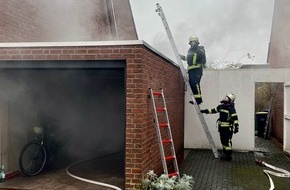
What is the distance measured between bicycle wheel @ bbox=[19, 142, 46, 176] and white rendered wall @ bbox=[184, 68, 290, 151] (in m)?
5.34

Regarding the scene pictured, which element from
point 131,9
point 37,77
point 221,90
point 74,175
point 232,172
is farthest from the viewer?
point 131,9

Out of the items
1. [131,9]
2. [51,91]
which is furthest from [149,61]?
[131,9]

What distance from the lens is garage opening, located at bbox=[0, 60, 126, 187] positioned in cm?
589

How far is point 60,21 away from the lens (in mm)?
10352

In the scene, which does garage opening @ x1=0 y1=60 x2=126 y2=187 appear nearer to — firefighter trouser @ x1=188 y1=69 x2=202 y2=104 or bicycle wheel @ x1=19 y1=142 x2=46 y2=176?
bicycle wheel @ x1=19 y1=142 x2=46 y2=176

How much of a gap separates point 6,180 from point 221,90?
6.96 meters

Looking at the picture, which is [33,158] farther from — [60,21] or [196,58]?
[60,21]

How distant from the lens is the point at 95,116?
9266 millimetres

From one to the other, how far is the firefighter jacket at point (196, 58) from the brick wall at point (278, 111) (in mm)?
4261

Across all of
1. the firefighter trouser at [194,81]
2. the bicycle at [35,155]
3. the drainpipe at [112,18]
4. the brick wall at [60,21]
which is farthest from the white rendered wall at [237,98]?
the bicycle at [35,155]

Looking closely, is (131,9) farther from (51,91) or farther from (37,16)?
(51,91)

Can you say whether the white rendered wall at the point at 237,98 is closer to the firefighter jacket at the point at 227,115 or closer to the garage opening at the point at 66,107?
the firefighter jacket at the point at 227,115

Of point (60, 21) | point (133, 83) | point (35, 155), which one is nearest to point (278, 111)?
point (60, 21)

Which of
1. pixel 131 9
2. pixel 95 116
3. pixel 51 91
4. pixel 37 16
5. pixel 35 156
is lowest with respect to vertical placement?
pixel 35 156
